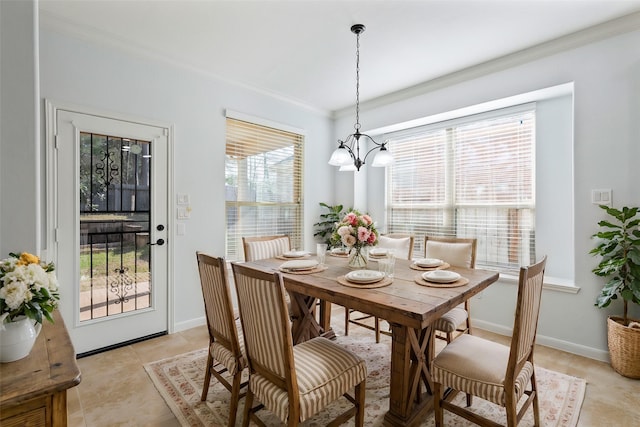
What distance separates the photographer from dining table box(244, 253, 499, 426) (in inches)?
60.4

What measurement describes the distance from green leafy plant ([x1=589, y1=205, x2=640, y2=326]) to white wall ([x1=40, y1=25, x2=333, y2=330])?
3557 millimetres

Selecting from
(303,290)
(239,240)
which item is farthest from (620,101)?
(239,240)

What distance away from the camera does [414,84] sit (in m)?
3.75

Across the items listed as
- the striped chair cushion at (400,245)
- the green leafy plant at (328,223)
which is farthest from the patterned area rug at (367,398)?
the green leafy plant at (328,223)

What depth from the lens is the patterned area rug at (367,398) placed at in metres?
1.88

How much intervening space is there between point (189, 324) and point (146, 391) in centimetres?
114

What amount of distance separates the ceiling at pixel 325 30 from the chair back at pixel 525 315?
79.3 inches

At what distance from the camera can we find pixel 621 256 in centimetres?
239

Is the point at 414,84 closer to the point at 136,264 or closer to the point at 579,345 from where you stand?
the point at 579,345

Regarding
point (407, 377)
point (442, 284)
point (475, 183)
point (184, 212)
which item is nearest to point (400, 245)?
point (442, 284)

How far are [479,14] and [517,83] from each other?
1010 millimetres

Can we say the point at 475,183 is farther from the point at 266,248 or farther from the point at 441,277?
the point at 266,248

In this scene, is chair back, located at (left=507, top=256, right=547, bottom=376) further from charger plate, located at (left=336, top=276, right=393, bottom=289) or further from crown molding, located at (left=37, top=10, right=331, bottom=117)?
crown molding, located at (left=37, top=10, right=331, bottom=117)

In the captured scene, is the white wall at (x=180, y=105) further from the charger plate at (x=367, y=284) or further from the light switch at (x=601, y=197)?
the light switch at (x=601, y=197)
